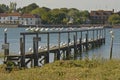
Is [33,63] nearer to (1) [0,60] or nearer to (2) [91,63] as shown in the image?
(1) [0,60]

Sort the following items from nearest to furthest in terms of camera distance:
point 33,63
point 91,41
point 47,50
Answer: point 33,63 → point 47,50 → point 91,41

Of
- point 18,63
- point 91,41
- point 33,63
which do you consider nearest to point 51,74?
point 18,63

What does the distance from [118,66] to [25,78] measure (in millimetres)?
6191

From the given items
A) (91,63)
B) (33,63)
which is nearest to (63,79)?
(91,63)

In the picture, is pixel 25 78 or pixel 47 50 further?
pixel 47 50

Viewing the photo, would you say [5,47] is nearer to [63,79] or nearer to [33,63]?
[33,63]

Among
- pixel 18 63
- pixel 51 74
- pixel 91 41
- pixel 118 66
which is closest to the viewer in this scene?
pixel 51 74

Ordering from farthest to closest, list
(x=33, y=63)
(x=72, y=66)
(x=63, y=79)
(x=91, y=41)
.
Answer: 1. (x=91, y=41)
2. (x=33, y=63)
3. (x=72, y=66)
4. (x=63, y=79)

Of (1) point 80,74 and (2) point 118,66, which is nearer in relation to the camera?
(1) point 80,74

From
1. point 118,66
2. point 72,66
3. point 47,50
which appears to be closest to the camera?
point 118,66

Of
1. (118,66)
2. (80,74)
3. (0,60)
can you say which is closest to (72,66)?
(118,66)

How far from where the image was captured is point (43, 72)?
19.2m

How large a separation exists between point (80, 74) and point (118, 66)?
12.1 feet

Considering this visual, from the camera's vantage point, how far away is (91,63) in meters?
23.3
